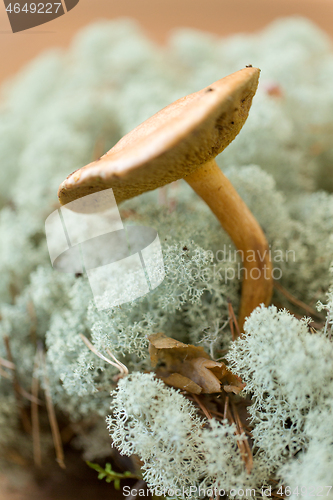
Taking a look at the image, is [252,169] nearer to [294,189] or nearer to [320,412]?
[294,189]

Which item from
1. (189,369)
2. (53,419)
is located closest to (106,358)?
(189,369)

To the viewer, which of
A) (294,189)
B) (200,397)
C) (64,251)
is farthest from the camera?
(294,189)

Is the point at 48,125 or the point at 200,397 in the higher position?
the point at 48,125

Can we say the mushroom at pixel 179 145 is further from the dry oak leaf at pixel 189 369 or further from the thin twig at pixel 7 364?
the thin twig at pixel 7 364

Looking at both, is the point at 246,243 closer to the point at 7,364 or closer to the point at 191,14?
the point at 7,364

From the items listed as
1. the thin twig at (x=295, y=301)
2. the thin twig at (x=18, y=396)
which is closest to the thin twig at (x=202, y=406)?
the thin twig at (x=295, y=301)

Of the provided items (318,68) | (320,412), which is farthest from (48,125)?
(320,412)

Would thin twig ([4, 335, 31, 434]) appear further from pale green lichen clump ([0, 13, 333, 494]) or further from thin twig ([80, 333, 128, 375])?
thin twig ([80, 333, 128, 375])
